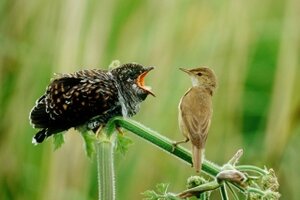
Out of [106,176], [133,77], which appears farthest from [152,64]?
[106,176]

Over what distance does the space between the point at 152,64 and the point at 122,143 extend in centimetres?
290

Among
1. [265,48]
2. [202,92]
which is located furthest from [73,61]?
[202,92]

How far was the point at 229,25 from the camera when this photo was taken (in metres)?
5.28

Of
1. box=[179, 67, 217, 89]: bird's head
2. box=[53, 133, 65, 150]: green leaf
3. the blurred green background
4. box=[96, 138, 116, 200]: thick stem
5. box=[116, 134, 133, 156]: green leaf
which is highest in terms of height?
box=[179, 67, 217, 89]: bird's head

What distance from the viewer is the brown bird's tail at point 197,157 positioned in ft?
6.79

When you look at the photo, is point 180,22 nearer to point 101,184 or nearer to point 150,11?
point 150,11

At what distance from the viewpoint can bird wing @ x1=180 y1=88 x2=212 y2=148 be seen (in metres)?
2.26

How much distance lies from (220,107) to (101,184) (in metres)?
3.18

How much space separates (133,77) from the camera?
2.36 meters

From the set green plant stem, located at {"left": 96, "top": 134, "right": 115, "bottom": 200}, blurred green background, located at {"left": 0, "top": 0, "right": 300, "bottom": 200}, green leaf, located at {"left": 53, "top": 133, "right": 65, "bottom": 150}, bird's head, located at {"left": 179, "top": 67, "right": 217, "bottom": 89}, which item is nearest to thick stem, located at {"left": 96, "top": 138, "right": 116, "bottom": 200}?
green plant stem, located at {"left": 96, "top": 134, "right": 115, "bottom": 200}

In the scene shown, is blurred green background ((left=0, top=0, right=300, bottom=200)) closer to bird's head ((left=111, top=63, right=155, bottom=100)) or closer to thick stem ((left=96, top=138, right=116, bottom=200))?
bird's head ((left=111, top=63, right=155, bottom=100))

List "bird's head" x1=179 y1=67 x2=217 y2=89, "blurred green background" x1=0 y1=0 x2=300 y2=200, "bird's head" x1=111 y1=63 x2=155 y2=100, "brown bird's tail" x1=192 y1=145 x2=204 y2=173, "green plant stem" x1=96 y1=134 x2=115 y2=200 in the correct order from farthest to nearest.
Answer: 1. "blurred green background" x1=0 y1=0 x2=300 y2=200
2. "bird's head" x1=179 y1=67 x2=217 y2=89
3. "bird's head" x1=111 y1=63 x2=155 y2=100
4. "green plant stem" x1=96 y1=134 x2=115 y2=200
5. "brown bird's tail" x1=192 y1=145 x2=204 y2=173

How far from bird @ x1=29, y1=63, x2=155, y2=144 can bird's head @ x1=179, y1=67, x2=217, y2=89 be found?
33cm

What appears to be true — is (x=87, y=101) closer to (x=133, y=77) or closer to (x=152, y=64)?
(x=133, y=77)
